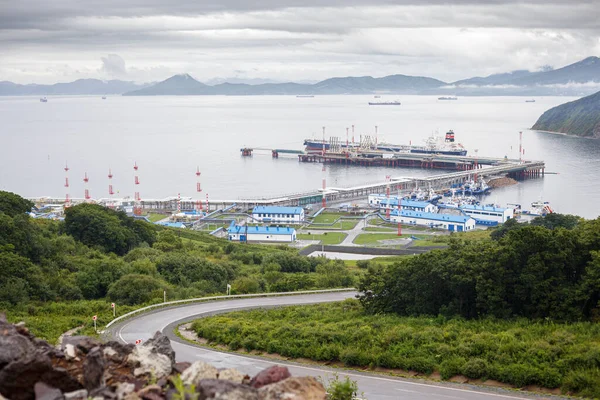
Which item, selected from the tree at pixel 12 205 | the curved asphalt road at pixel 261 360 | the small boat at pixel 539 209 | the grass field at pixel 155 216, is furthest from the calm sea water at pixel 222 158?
the curved asphalt road at pixel 261 360

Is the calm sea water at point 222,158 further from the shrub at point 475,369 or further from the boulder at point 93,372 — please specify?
the boulder at point 93,372

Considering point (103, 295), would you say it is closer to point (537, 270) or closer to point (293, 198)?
point (537, 270)

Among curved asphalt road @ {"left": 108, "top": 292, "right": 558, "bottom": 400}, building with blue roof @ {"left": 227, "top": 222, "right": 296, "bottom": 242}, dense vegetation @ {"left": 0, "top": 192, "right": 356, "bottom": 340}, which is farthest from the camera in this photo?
building with blue roof @ {"left": 227, "top": 222, "right": 296, "bottom": 242}

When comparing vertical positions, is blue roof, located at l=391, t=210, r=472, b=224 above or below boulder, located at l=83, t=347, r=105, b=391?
below

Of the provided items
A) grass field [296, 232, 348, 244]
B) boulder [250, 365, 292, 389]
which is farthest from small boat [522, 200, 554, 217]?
boulder [250, 365, 292, 389]

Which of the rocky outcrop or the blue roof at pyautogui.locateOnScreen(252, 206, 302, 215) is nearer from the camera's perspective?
the rocky outcrop

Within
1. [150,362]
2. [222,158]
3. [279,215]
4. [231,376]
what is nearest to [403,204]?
[279,215]

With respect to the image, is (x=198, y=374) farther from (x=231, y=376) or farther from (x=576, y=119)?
(x=576, y=119)

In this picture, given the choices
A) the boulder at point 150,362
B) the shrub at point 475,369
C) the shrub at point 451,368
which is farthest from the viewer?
the shrub at point 451,368

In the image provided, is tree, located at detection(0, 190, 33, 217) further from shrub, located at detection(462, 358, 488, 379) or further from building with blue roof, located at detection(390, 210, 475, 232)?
building with blue roof, located at detection(390, 210, 475, 232)
